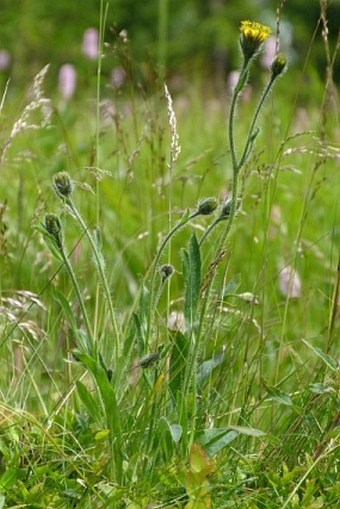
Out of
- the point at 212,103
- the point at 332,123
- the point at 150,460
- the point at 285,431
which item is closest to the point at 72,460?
the point at 150,460

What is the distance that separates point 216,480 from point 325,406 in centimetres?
30

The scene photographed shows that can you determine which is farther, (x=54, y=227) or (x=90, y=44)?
(x=90, y=44)

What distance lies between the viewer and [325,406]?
6.64 ft

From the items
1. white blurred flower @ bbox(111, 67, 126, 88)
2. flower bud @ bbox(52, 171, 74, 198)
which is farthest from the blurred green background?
flower bud @ bbox(52, 171, 74, 198)

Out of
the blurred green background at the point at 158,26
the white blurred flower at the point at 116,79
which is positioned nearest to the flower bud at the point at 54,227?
the white blurred flower at the point at 116,79

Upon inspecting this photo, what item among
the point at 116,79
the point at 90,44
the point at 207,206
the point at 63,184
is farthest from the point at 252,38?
the point at 90,44

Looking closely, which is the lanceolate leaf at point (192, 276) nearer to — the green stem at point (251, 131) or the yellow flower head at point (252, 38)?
the green stem at point (251, 131)

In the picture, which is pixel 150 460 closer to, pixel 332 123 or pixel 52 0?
pixel 332 123

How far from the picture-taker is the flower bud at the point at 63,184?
1.82m

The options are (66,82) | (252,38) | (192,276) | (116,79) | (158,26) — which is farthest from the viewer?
(158,26)

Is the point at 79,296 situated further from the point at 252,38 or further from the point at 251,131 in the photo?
the point at 252,38

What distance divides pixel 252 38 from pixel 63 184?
41 cm

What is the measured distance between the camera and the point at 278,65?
1.87 meters

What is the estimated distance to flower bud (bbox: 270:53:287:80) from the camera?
1.87 m
